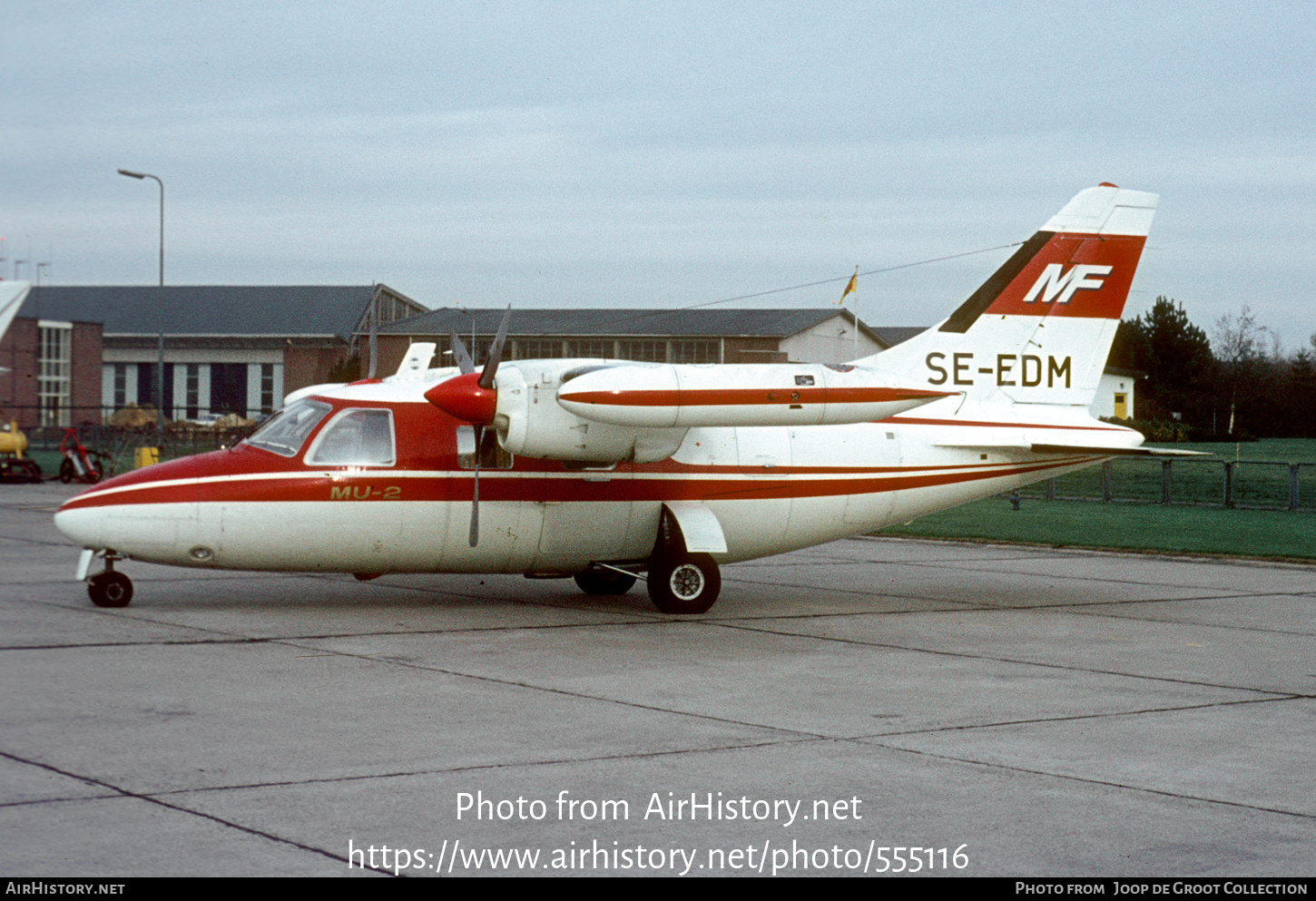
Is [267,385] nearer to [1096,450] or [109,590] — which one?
[109,590]

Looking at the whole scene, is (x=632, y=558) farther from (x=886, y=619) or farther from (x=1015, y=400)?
(x=1015, y=400)

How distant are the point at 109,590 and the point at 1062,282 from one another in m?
12.4

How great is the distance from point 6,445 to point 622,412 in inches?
1367

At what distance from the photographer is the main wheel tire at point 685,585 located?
1569 centimetres

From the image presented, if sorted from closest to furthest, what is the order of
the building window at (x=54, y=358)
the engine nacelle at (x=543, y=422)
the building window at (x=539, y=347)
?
the engine nacelle at (x=543, y=422) < the building window at (x=54, y=358) < the building window at (x=539, y=347)

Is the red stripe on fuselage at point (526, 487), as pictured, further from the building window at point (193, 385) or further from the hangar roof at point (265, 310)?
the building window at point (193, 385)

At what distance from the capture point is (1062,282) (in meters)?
18.0

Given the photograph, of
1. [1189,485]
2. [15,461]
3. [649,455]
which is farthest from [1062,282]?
[15,461]

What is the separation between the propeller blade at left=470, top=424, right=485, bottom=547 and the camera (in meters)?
14.6

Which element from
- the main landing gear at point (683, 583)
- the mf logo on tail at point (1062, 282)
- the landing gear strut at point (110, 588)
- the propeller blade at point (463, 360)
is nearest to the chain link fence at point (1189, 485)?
the mf logo on tail at point (1062, 282)

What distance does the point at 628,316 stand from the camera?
7669 centimetres

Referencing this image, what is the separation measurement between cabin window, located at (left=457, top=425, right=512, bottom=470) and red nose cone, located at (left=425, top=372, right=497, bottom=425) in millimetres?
673

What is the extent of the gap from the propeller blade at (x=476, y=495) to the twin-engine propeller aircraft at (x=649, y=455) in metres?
0.03

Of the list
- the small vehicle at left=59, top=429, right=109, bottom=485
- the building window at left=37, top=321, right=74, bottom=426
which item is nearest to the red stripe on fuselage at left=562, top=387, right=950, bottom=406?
the building window at left=37, top=321, right=74, bottom=426
